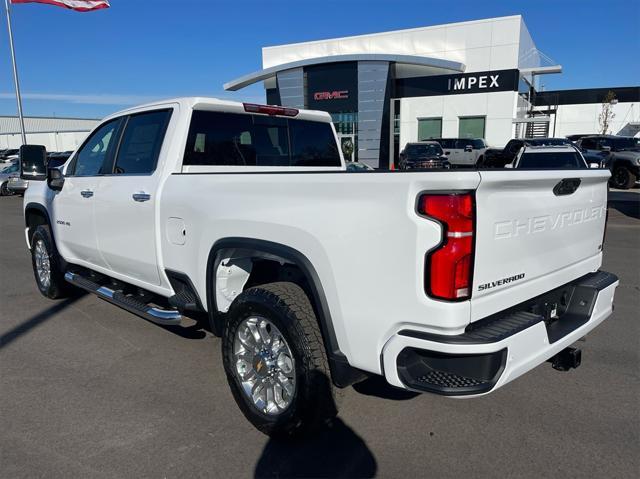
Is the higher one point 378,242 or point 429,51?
point 429,51

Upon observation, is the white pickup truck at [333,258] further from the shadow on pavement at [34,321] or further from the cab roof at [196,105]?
the shadow on pavement at [34,321]

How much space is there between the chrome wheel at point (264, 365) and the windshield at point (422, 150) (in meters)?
19.9

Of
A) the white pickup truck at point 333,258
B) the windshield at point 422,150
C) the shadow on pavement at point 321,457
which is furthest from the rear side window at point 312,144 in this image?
the windshield at point 422,150

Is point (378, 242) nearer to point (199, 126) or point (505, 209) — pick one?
point (505, 209)

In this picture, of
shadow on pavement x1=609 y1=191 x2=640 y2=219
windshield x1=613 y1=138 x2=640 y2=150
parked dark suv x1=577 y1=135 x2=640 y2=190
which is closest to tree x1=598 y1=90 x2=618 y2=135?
windshield x1=613 y1=138 x2=640 y2=150

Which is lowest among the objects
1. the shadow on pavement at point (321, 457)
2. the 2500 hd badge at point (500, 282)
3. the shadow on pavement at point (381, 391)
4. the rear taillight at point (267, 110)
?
the shadow on pavement at point (381, 391)

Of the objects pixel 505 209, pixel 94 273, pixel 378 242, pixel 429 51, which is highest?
pixel 429 51

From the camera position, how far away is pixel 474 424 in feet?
9.88

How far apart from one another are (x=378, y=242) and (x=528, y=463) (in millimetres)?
1534

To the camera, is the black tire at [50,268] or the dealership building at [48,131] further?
the dealership building at [48,131]

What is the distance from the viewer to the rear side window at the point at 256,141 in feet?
12.5

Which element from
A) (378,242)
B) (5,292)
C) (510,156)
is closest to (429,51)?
(510,156)

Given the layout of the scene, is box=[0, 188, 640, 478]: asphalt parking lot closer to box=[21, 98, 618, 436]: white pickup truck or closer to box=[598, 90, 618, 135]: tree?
box=[21, 98, 618, 436]: white pickup truck

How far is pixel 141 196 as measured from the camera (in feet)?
12.1
